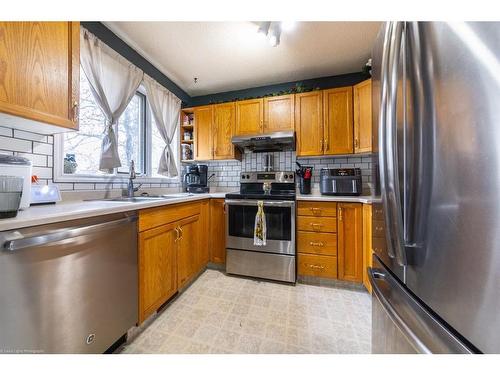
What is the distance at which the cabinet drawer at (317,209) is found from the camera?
196 cm

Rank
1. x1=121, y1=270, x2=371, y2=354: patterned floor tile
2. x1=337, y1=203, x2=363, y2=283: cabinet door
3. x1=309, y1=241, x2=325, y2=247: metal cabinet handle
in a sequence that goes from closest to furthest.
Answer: x1=121, y1=270, x2=371, y2=354: patterned floor tile, x1=337, y1=203, x2=363, y2=283: cabinet door, x1=309, y1=241, x2=325, y2=247: metal cabinet handle

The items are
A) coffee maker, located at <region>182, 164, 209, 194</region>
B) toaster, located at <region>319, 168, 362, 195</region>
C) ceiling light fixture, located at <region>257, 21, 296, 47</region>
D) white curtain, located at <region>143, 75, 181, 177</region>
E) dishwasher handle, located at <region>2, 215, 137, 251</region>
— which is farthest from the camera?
coffee maker, located at <region>182, 164, 209, 194</region>

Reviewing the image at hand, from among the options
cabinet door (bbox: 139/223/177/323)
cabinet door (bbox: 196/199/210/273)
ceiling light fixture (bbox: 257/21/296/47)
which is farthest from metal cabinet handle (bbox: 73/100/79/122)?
ceiling light fixture (bbox: 257/21/296/47)

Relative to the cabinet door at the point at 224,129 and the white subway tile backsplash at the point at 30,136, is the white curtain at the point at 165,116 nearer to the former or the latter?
the cabinet door at the point at 224,129

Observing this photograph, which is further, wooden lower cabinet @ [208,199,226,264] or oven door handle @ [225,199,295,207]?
wooden lower cabinet @ [208,199,226,264]

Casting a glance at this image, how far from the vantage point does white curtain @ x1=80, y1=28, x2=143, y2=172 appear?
4.98ft

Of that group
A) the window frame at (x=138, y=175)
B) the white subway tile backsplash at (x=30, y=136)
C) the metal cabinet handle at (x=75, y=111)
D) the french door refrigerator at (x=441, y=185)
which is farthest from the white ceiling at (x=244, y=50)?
the french door refrigerator at (x=441, y=185)

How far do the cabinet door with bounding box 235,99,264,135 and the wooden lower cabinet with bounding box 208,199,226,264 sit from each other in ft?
3.39

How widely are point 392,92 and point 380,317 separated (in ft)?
2.61

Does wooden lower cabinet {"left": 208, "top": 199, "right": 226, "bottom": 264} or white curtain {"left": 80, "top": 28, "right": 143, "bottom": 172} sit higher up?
white curtain {"left": 80, "top": 28, "right": 143, "bottom": 172}

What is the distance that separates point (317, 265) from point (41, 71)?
8.17 ft

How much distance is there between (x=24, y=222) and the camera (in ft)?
2.40

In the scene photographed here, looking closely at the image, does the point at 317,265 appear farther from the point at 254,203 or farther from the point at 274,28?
the point at 274,28

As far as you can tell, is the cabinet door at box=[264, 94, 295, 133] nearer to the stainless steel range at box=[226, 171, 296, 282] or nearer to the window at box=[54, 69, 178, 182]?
the stainless steel range at box=[226, 171, 296, 282]
